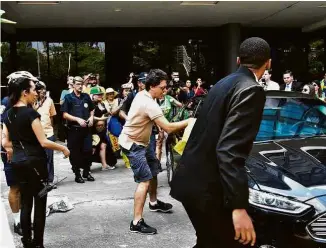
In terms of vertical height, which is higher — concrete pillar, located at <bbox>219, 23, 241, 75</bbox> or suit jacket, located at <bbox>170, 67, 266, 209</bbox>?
concrete pillar, located at <bbox>219, 23, 241, 75</bbox>

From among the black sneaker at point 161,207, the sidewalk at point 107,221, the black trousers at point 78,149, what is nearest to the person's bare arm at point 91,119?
the black trousers at point 78,149

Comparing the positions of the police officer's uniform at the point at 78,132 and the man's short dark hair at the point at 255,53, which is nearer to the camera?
the man's short dark hair at the point at 255,53

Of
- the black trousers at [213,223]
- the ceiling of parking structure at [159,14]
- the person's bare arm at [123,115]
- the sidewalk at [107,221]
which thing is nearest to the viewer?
the black trousers at [213,223]

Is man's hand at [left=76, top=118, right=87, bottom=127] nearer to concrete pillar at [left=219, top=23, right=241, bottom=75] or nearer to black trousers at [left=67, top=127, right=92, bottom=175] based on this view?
black trousers at [left=67, top=127, right=92, bottom=175]

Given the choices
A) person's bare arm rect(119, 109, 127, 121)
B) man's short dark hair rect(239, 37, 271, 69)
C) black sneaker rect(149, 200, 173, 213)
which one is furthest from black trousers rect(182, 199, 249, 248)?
person's bare arm rect(119, 109, 127, 121)

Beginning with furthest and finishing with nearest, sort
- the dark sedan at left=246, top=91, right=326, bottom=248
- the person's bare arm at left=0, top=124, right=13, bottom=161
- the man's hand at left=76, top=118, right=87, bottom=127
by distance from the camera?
the man's hand at left=76, top=118, right=87, bottom=127, the person's bare arm at left=0, top=124, right=13, bottom=161, the dark sedan at left=246, top=91, right=326, bottom=248

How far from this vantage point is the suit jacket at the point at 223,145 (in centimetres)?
249

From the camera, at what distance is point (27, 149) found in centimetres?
460

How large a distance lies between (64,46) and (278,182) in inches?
694

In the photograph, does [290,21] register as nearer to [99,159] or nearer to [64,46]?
[64,46]

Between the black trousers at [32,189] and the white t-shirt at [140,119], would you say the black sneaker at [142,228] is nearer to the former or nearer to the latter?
the white t-shirt at [140,119]

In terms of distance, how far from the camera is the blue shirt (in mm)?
8805

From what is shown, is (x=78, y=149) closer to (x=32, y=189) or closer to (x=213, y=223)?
(x=32, y=189)

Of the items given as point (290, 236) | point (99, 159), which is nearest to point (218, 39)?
point (99, 159)
